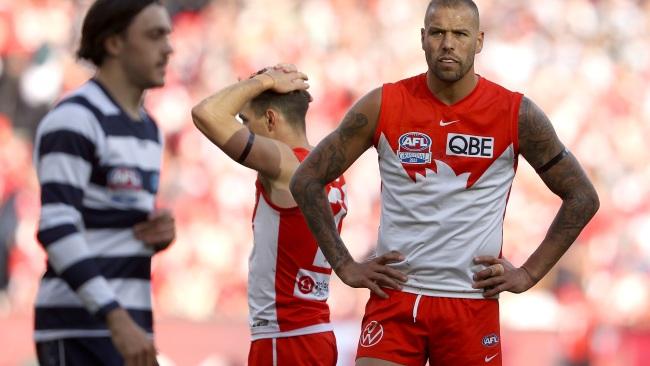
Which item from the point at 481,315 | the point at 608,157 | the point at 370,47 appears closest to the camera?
the point at 481,315

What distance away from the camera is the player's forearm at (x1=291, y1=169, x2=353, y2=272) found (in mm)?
5340

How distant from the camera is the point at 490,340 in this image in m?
5.19

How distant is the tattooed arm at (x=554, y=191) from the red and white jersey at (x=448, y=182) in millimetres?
51

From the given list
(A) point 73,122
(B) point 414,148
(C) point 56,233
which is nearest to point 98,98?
(A) point 73,122

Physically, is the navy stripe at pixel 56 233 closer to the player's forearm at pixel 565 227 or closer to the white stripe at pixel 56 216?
the white stripe at pixel 56 216

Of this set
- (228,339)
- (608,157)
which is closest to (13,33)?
(228,339)

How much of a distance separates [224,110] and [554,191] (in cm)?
158

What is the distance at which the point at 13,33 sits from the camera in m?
14.7

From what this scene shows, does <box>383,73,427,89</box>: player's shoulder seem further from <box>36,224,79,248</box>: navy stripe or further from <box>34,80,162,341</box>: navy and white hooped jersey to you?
<box>36,224,79,248</box>: navy stripe

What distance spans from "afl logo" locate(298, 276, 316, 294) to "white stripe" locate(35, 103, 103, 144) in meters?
1.83

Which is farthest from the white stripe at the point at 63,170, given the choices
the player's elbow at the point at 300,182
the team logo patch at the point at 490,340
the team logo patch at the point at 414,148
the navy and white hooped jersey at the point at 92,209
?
the team logo patch at the point at 490,340

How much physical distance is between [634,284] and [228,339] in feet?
15.0

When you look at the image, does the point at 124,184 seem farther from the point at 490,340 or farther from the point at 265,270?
the point at 490,340

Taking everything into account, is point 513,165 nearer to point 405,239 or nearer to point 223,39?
point 405,239
